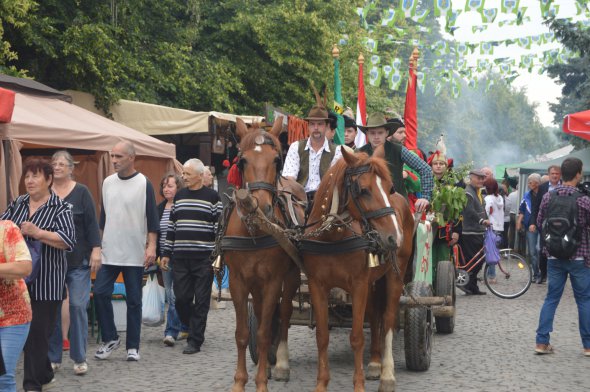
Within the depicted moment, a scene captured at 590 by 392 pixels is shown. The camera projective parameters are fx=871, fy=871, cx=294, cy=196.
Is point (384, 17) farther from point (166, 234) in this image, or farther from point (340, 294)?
point (340, 294)

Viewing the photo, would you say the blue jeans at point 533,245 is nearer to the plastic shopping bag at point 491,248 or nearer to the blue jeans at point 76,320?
the plastic shopping bag at point 491,248

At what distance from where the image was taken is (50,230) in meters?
6.83

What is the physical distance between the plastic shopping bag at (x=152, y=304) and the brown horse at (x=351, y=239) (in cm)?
370

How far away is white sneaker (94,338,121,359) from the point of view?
8.84 metres

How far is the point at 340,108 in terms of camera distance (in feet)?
38.9

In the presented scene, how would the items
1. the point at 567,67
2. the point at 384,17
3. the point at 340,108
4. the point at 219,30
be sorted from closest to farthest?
the point at 340,108
the point at 384,17
the point at 219,30
the point at 567,67

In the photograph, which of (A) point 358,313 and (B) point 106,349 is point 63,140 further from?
(A) point 358,313

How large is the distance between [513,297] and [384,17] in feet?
21.1

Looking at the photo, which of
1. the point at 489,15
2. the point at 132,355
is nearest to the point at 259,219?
the point at 132,355

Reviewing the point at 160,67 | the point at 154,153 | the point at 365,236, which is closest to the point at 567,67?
the point at 160,67

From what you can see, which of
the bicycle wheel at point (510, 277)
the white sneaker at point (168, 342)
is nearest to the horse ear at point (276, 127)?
the white sneaker at point (168, 342)

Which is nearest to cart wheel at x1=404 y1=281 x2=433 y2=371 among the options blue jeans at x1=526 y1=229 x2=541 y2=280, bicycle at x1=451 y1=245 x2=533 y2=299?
bicycle at x1=451 y1=245 x2=533 y2=299

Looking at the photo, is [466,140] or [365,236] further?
[466,140]

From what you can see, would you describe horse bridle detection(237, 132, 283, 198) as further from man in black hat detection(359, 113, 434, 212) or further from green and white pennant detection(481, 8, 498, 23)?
green and white pennant detection(481, 8, 498, 23)
